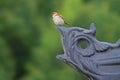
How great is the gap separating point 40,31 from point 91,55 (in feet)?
17.9

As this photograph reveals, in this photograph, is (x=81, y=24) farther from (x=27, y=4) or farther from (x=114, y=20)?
(x=27, y=4)

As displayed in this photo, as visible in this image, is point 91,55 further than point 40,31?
No

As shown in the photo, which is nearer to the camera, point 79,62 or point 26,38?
point 79,62

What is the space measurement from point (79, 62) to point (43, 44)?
502cm

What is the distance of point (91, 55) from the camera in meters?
1.88

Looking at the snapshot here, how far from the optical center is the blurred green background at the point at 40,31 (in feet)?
21.5

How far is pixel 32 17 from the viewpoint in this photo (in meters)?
7.50

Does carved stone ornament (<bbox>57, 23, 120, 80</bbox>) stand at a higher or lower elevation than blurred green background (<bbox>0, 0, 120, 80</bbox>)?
lower

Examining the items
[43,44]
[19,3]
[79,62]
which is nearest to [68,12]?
[43,44]

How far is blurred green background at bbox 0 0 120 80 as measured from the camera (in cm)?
655

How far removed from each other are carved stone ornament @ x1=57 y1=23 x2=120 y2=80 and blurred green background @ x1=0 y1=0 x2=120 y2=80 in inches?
169

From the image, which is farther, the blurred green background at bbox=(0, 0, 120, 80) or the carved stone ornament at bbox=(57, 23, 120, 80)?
the blurred green background at bbox=(0, 0, 120, 80)

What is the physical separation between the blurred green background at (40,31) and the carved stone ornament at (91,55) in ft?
14.1

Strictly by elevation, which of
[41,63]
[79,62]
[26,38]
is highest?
[26,38]
